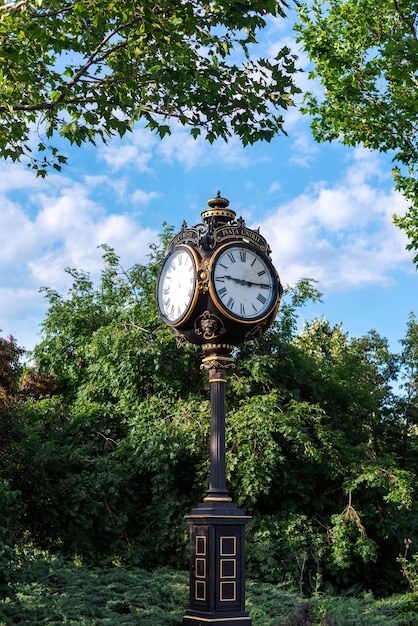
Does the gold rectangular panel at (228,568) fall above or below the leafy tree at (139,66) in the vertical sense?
below

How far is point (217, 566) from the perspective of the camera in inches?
286

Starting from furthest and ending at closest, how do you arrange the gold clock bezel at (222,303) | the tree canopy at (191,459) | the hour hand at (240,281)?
the tree canopy at (191,459) < the hour hand at (240,281) < the gold clock bezel at (222,303)

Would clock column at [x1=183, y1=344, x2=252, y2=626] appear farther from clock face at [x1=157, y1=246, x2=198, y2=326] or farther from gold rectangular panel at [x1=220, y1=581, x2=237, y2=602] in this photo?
clock face at [x1=157, y1=246, x2=198, y2=326]

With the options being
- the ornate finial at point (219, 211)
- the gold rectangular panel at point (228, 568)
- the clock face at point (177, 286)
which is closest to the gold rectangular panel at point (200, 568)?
the gold rectangular panel at point (228, 568)

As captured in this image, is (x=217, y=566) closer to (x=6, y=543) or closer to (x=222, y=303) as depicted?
(x=6, y=543)

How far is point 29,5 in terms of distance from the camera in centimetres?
802

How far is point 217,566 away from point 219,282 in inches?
108

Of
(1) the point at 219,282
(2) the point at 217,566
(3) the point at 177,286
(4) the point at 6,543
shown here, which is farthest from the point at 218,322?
(4) the point at 6,543

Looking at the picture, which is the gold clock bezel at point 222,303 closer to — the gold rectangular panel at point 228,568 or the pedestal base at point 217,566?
the pedestal base at point 217,566

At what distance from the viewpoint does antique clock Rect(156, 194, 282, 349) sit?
7504 millimetres

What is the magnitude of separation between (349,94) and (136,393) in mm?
6282

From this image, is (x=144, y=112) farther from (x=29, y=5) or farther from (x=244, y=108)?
(x=29, y=5)

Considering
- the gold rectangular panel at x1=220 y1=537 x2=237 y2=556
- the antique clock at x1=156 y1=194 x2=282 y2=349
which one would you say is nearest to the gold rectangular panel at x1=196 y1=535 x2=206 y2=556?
the gold rectangular panel at x1=220 y1=537 x2=237 y2=556

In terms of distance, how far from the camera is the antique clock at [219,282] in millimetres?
7504
